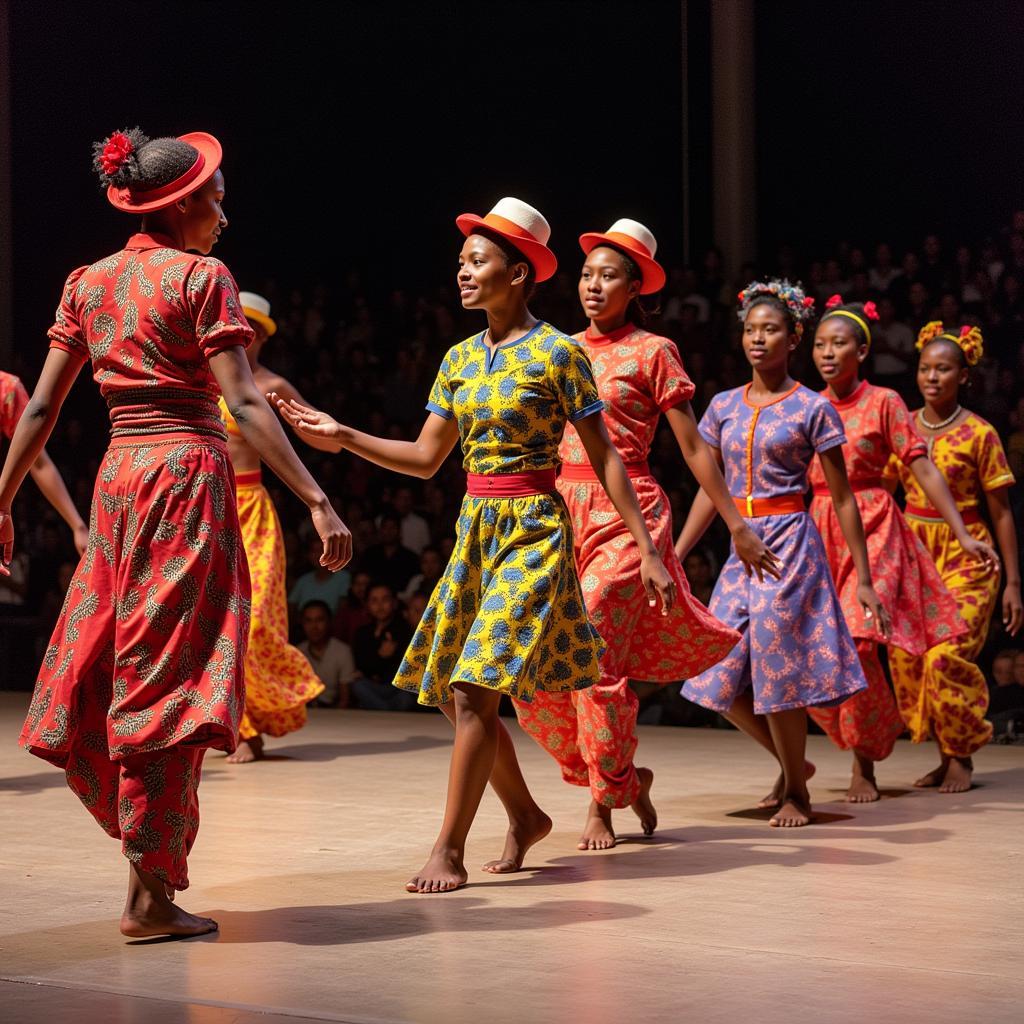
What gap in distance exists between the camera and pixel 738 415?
5.25 m

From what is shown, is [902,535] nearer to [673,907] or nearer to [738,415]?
[738,415]

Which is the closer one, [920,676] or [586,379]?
[586,379]

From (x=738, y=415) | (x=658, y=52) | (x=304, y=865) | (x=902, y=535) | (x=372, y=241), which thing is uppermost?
(x=658, y=52)

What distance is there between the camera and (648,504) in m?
4.71

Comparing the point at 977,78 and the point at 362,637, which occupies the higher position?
the point at 977,78

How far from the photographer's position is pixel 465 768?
396cm

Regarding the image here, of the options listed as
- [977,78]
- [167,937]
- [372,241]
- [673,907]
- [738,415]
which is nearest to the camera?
[167,937]

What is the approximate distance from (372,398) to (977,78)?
4.71 meters

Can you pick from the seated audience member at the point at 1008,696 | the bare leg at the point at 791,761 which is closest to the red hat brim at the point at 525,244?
the bare leg at the point at 791,761

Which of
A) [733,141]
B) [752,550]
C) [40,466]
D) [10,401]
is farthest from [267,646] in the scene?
[733,141]

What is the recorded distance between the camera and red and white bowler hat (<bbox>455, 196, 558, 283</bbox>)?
4.19 metres

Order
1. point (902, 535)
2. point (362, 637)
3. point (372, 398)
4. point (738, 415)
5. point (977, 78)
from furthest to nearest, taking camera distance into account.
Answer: point (977, 78) → point (372, 398) → point (362, 637) → point (902, 535) → point (738, 415)

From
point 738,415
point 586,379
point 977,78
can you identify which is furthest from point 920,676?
point 977,78

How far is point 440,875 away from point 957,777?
245 cm
